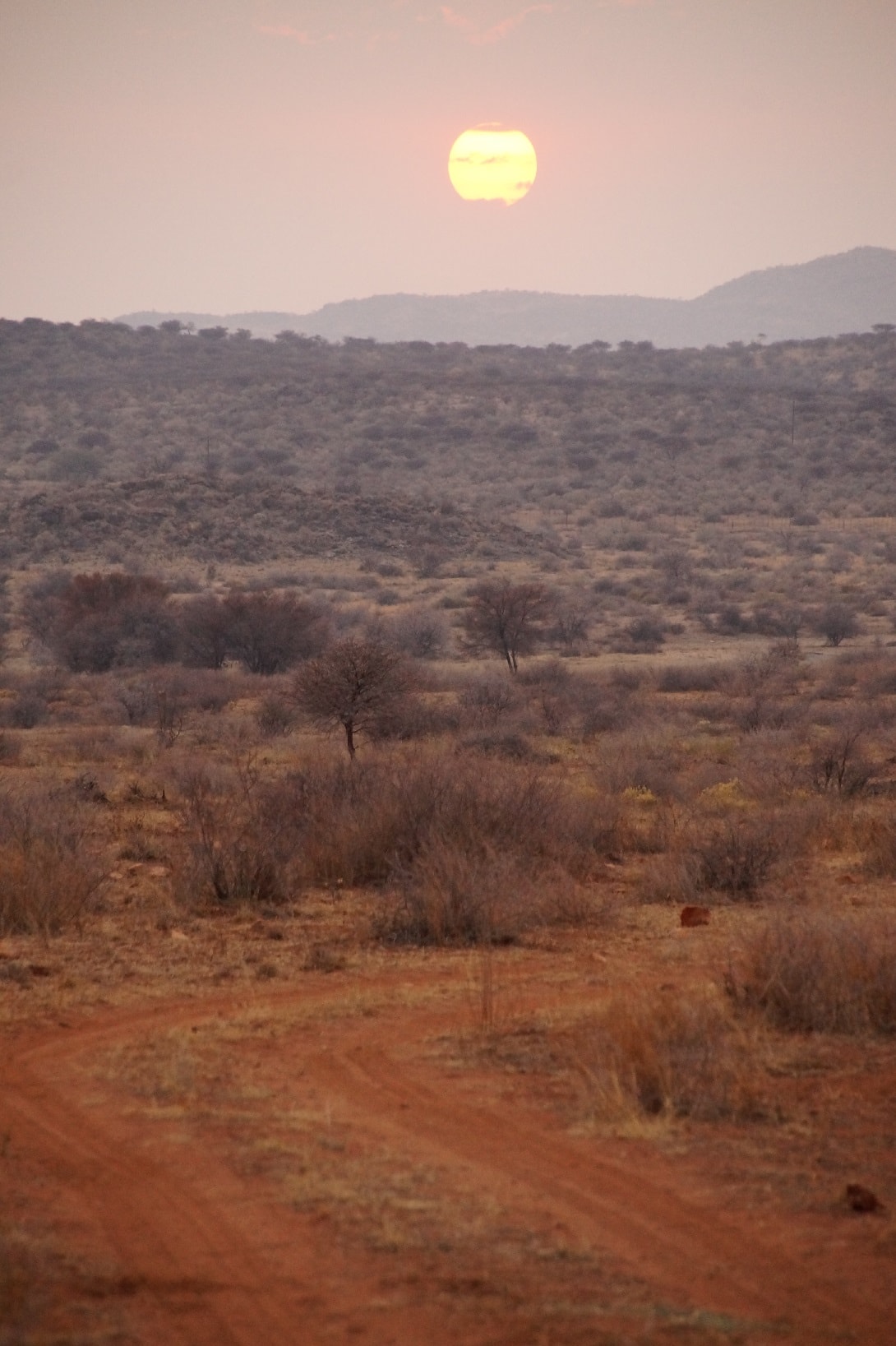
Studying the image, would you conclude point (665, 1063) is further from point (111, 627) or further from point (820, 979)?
point (111, 627)

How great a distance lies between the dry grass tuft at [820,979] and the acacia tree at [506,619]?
82.2 ft

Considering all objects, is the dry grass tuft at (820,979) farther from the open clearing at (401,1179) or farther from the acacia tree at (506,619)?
the acacia tree at (506,619)

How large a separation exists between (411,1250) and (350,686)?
14679mm

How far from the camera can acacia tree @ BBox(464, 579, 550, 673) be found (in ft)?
111

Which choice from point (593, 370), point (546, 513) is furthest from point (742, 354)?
point (546, 513)

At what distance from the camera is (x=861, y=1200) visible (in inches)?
211

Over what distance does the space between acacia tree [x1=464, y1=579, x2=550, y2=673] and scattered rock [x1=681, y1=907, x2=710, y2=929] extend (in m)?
22.4

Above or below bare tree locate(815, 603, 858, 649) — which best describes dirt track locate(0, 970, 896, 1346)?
above

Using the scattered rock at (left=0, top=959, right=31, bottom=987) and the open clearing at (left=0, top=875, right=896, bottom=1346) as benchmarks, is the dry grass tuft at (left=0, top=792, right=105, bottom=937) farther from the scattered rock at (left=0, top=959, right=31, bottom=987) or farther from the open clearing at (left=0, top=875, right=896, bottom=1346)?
the open clearing at (left=0, top=875, right=896, bottom=1346)

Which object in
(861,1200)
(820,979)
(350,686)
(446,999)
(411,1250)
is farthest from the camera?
(350,686)

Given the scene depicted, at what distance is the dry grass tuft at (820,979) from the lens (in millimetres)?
7656

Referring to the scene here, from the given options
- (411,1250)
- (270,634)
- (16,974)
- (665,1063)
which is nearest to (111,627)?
(270,634)

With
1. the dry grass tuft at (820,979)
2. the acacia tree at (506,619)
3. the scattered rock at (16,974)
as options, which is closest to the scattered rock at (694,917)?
the dry grass tuft at (820,979)

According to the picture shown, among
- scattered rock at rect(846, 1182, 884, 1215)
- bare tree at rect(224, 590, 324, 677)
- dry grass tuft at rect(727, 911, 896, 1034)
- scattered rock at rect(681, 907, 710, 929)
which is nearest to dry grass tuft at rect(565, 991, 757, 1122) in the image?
dry grass tuft at rect(727, 911, 896, 1034)
